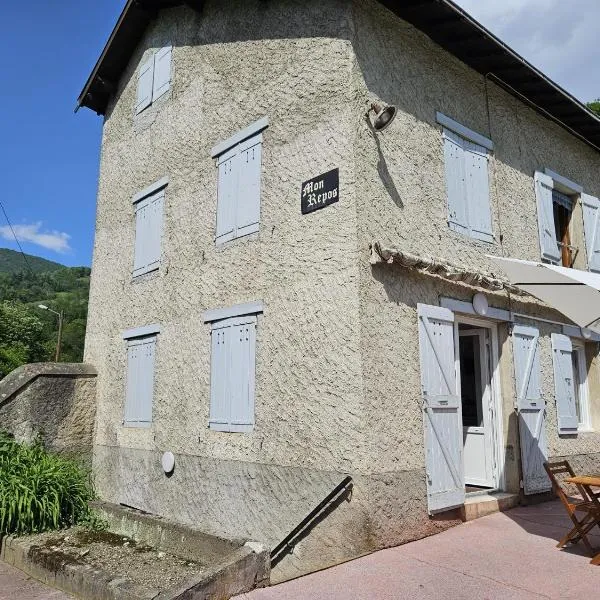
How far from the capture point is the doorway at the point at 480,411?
6805 millimetres

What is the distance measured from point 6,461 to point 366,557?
5.34 metres

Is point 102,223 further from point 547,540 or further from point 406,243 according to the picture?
point 547,540

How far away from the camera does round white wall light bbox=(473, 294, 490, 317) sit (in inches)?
257

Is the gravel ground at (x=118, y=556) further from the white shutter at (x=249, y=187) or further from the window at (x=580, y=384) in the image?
the window at (x=580, y=384)

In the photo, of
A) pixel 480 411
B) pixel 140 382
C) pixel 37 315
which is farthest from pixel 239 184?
pixel 37 315

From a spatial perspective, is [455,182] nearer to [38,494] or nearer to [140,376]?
[140,376]

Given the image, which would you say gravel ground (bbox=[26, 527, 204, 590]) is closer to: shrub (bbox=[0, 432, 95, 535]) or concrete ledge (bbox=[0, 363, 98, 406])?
shrub (bbox=[0, 432, 95, 535])

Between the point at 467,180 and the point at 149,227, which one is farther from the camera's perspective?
the point at 149,227

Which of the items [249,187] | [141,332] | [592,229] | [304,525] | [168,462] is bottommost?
[304,525]

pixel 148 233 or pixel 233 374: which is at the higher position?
pixel 148 233

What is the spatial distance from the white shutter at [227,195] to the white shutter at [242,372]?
4.10 feet

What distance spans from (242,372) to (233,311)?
2.50 ft

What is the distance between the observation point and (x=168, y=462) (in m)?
7.34

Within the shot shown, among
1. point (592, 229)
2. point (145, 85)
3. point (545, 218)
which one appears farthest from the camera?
point (145, 85)
